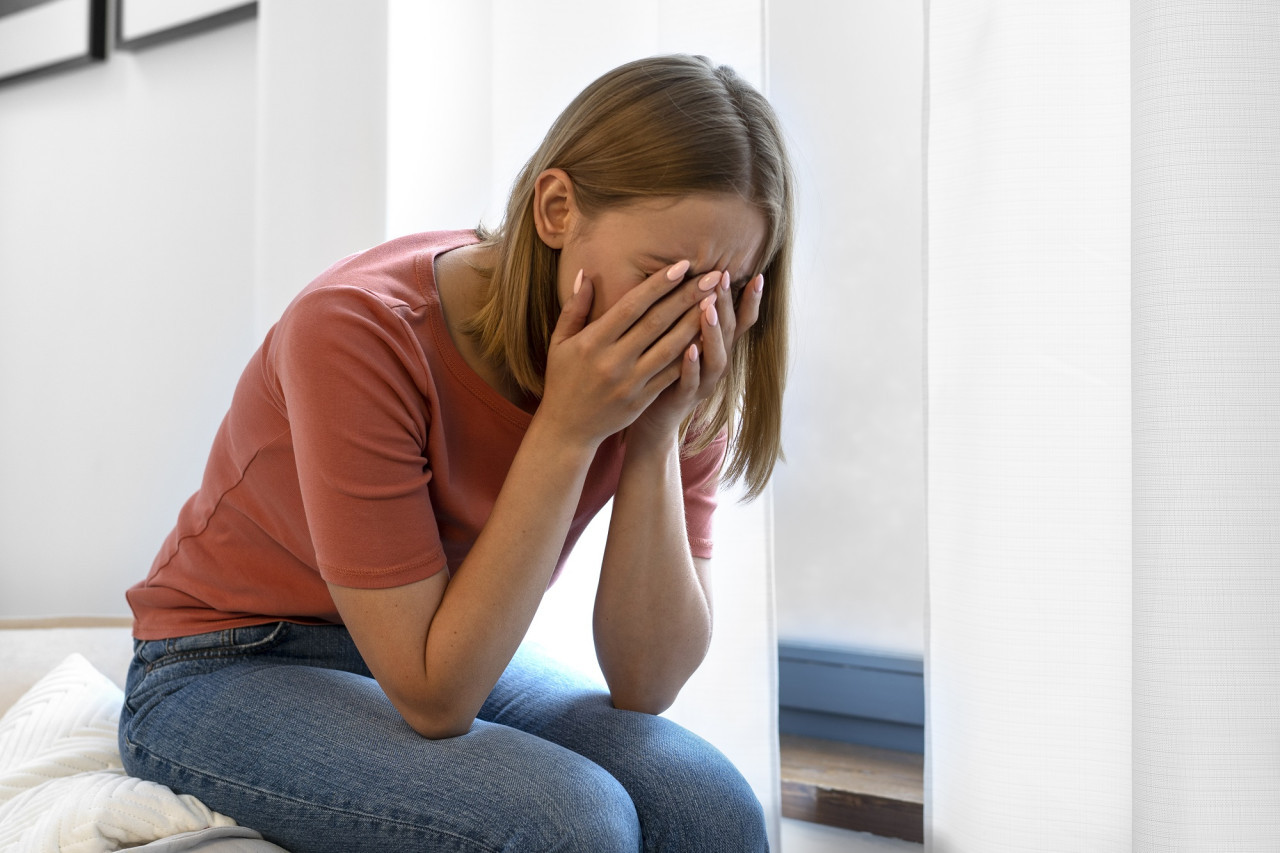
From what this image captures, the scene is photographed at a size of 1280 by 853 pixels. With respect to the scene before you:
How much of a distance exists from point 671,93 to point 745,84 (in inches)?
3.6

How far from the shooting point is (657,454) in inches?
38.7

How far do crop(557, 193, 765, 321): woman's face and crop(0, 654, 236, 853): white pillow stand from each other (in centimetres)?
56

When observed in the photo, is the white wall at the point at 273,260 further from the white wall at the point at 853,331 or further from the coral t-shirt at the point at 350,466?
the coral t-shirt at the point at 350,466

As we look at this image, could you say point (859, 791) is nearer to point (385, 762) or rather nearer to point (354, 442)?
point (385, 762)

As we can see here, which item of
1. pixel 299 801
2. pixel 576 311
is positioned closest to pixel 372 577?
pixel 299 801

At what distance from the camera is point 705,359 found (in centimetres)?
92

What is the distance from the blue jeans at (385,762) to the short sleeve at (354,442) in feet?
0.44

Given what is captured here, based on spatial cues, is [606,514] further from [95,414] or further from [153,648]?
[95,414]

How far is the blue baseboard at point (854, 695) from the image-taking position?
129 cm

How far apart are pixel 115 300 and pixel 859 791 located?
5.27 ft

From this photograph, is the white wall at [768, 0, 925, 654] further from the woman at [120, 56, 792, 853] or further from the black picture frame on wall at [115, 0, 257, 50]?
the black picture frame on wall at [115, 0, 257, 50]

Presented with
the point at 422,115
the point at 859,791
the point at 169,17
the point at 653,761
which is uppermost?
the point at 169,17

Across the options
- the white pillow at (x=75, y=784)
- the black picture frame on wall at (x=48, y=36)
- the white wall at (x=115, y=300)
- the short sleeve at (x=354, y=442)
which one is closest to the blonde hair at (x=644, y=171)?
the short sleeve at (x=354, y=442)

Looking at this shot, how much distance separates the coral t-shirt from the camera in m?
0.82
